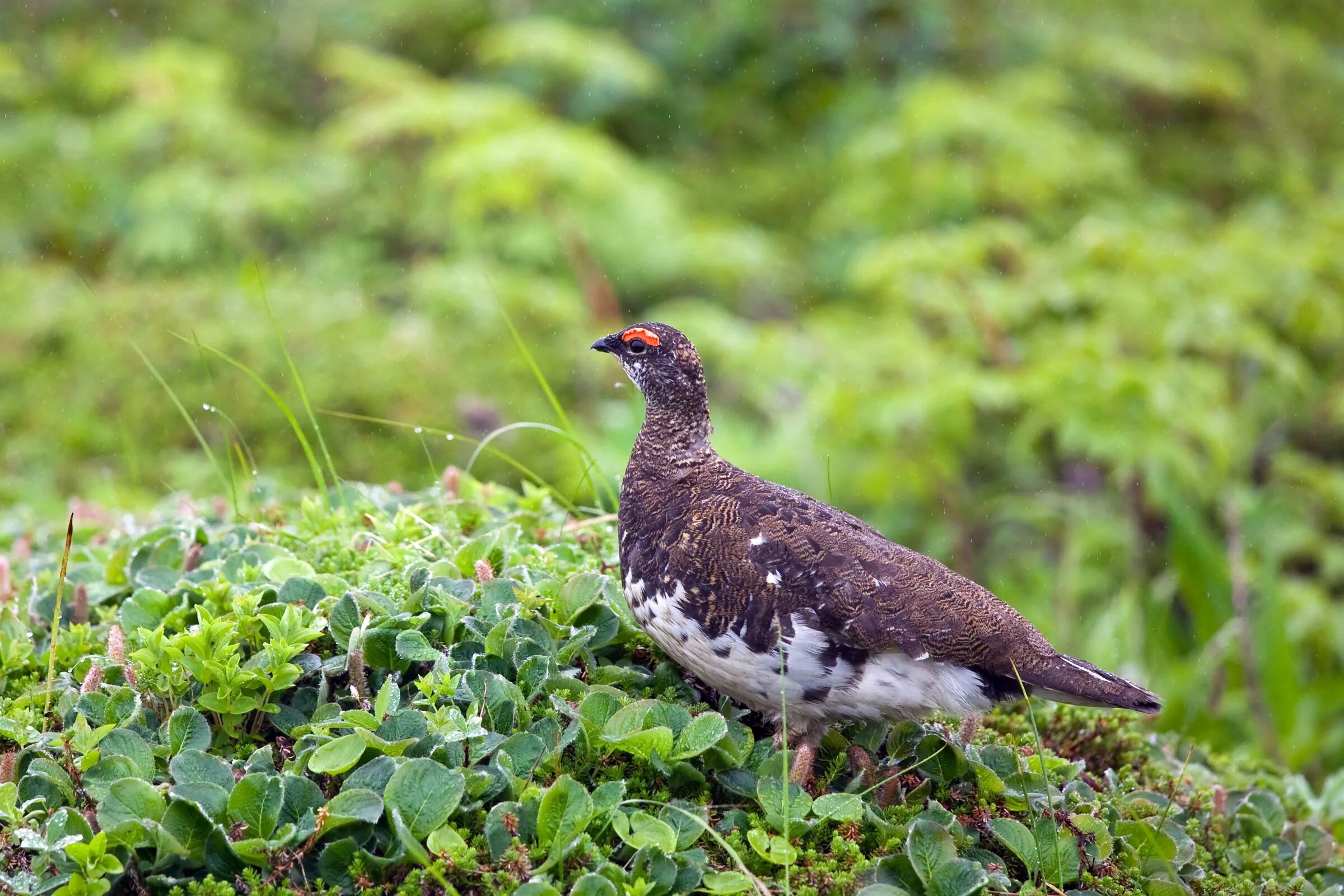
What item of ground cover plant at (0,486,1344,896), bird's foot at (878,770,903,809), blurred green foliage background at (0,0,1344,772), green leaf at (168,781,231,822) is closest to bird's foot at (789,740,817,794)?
ground cover plant at (0,486,1344,896)

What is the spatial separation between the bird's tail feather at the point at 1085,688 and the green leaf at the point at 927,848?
44 centimetres

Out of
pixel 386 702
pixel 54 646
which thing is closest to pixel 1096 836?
pixel 386 702

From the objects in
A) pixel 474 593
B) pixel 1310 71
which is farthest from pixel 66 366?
pixel 1310 71

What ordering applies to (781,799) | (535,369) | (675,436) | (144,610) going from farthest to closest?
(535,369), (675,436), (144,610), (781,799)

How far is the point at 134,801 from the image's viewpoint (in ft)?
8.18

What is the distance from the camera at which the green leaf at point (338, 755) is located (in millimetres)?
2604

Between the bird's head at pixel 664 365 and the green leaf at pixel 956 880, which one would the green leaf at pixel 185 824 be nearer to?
the green leaf at pixel 956 880

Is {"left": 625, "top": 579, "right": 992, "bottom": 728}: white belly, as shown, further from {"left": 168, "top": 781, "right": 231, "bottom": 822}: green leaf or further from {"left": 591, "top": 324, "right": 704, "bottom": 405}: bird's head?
{"left": 168, "top": 781, "right": 231, "bottom": 822}: green leaf

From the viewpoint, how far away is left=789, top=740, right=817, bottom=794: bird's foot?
114 inches

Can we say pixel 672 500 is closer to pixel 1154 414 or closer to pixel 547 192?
pixel 1154 414

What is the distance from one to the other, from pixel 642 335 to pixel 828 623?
108 centimetres

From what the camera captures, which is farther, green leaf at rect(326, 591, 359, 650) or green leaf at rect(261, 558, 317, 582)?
green leaf at rect(261, 558, 317, 582)

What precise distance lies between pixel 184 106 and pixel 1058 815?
9190mm

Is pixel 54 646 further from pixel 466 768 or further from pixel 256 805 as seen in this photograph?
pixel 466 768
